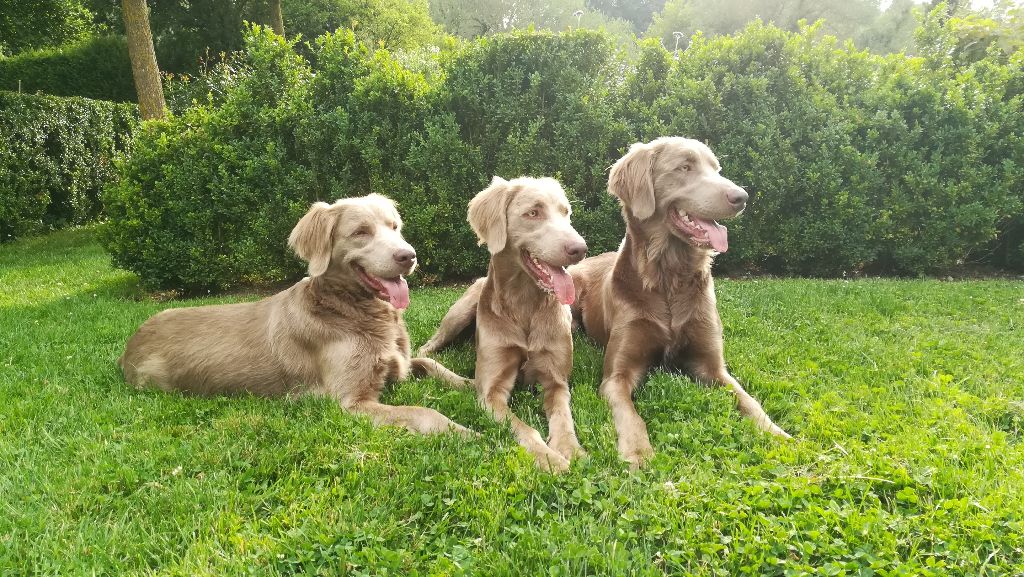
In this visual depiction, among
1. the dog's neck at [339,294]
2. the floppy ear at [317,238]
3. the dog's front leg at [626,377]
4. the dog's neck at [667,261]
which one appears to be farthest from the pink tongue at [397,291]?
the dog's neck at [667,261]

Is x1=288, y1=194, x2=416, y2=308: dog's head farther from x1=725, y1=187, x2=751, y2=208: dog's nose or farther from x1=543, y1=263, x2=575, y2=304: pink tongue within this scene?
x1=725, y1=187, x2=751, y2=208: dog's nose

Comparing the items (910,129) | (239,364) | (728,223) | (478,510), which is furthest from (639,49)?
(478,510)

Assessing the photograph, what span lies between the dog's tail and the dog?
1.08m

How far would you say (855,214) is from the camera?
24.3 ft

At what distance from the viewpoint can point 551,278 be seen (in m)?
3.44

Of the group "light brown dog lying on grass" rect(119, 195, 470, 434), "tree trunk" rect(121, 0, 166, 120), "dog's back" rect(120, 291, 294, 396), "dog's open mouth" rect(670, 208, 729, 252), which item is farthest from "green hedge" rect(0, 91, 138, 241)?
"dog's open mouth" rect(670, 208, 729, 252)

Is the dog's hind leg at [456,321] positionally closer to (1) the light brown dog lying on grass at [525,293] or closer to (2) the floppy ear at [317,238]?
(1) the light brown dog lying on grass at [525,293]

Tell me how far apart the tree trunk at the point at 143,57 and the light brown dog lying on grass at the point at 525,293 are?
1019cm

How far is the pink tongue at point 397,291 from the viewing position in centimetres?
352

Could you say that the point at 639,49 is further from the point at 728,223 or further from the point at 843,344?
the point at 843,344

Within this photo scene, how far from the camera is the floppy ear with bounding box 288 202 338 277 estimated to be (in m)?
3.60

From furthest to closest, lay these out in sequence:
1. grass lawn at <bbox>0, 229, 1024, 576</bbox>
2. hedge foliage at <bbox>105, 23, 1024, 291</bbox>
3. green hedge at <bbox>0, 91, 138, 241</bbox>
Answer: green hedge at <bbox>0, 91, 138, 241</bbox> < hedge foliage at <bbox>105, 23, 1024, 291</bbox> < grass lawn at <bbox>0, 229, 1024, 576</bbox>

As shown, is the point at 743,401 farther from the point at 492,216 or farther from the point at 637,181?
the point at 492,216

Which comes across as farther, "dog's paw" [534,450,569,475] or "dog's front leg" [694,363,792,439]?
"dog's front leg" [694,363,792,439]
